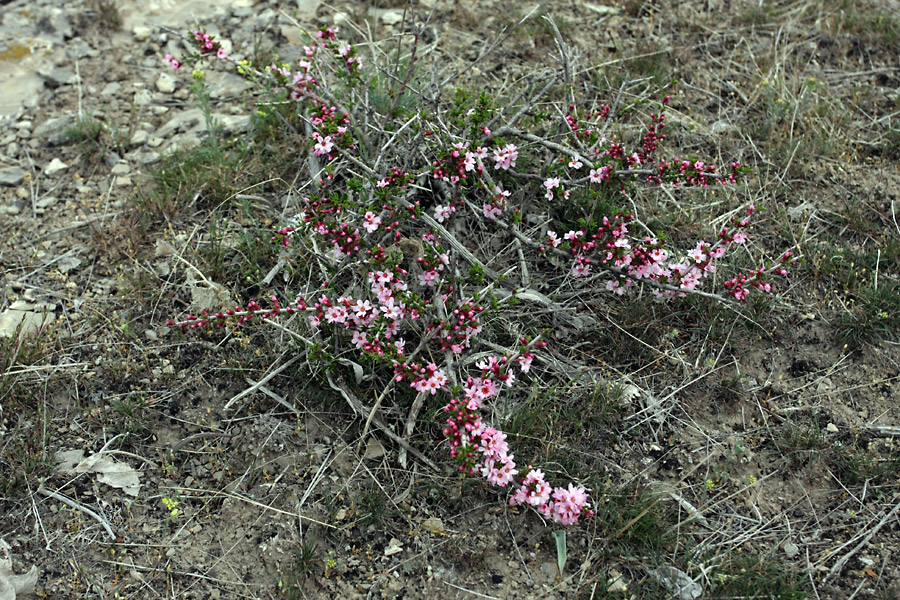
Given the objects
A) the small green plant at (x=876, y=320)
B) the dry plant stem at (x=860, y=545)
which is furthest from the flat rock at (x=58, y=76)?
the dry plant stem at (x=860, y=545)

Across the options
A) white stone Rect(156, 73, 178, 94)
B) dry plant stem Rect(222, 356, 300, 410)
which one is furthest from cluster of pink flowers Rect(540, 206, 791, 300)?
white stone Rect(156, 73, 178, 94)

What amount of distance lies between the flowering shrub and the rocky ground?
238 mm

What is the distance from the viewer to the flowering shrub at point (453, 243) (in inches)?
123

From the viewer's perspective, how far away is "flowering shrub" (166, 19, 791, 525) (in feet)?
10.2

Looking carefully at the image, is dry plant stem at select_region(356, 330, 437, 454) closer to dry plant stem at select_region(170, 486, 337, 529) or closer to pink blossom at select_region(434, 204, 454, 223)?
dry plant stem at select_region(170, 486, 337, 529)

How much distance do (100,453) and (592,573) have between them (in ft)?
7.06

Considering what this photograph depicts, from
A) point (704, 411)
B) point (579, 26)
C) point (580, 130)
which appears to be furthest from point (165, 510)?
point (579, 26)

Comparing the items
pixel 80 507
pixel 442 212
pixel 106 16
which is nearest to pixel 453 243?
pixel 442 212

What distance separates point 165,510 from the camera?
10.1ft

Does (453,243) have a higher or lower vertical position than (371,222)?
lower

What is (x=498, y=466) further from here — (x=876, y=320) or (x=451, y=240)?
(x=876, y=320)

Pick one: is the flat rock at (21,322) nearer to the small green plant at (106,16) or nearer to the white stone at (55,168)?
the white stone at (55,168)

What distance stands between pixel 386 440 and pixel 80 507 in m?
1.30

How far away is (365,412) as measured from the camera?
325cm
